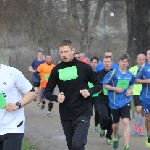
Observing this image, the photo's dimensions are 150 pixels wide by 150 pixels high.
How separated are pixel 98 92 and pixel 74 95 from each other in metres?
0.44

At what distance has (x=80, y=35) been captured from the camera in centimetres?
4603

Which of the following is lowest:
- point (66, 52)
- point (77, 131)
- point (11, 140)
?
point (77, 131)

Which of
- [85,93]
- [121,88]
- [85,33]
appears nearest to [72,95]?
[85,93]

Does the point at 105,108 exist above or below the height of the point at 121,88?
below

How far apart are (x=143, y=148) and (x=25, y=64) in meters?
20.1

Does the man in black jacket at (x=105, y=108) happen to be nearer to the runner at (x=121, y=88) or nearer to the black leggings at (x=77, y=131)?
the runner at (x=121, y=88)

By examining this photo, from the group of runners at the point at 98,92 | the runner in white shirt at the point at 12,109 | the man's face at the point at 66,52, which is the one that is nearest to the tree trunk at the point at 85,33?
the group of runners at the point at 98,92

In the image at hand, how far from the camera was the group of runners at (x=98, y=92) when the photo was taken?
804 centimetres

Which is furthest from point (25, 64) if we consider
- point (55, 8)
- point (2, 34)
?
point (2, 34)

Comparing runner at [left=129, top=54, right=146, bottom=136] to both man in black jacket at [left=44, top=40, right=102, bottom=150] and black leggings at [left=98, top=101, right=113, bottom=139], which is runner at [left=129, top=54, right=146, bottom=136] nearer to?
black leggings at [left=98, top=101, right=113, bottom=139]

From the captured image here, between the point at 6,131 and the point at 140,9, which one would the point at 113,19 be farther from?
the point at 6,131

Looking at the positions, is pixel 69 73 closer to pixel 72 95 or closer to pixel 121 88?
pixel 72 95

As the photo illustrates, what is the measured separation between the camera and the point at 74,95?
804 centimetres

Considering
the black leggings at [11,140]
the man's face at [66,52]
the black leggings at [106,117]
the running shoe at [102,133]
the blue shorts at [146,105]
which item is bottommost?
the running shoe at [102,133]
